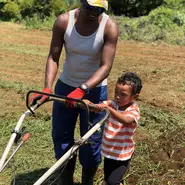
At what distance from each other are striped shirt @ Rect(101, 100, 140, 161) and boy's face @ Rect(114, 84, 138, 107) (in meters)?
0.06

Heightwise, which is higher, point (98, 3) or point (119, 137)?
point (98, 3)

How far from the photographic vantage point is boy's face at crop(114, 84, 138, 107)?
108 inches

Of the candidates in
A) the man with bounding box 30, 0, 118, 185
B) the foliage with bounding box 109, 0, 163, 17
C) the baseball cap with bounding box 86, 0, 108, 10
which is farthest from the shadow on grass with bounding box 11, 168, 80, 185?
the foliage with bounding box 109, 0, 163, 17

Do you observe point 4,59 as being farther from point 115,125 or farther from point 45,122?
point 115,125

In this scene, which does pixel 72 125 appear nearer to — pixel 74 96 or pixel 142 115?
pixel 74 96

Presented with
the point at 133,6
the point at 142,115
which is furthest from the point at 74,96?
the point at 133,6

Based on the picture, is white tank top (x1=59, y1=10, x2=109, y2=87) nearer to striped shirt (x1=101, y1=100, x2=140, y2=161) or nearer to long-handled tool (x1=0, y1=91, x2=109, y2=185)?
striped shirt (x1=101, y1=100, x2=140, y2=161)

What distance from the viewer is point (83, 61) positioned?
2986 millimetres

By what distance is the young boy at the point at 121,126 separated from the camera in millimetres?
2760

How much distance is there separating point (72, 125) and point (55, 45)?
693 mm

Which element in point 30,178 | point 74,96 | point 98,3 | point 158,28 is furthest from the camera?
point 158,28

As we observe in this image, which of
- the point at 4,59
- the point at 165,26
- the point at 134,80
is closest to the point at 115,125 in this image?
the point at 134,80

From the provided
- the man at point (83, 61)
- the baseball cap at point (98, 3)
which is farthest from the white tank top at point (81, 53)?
the baseball cap at point (98, 3)

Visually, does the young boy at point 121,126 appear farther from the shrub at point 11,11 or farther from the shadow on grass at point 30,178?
the shrub at point 11,11
